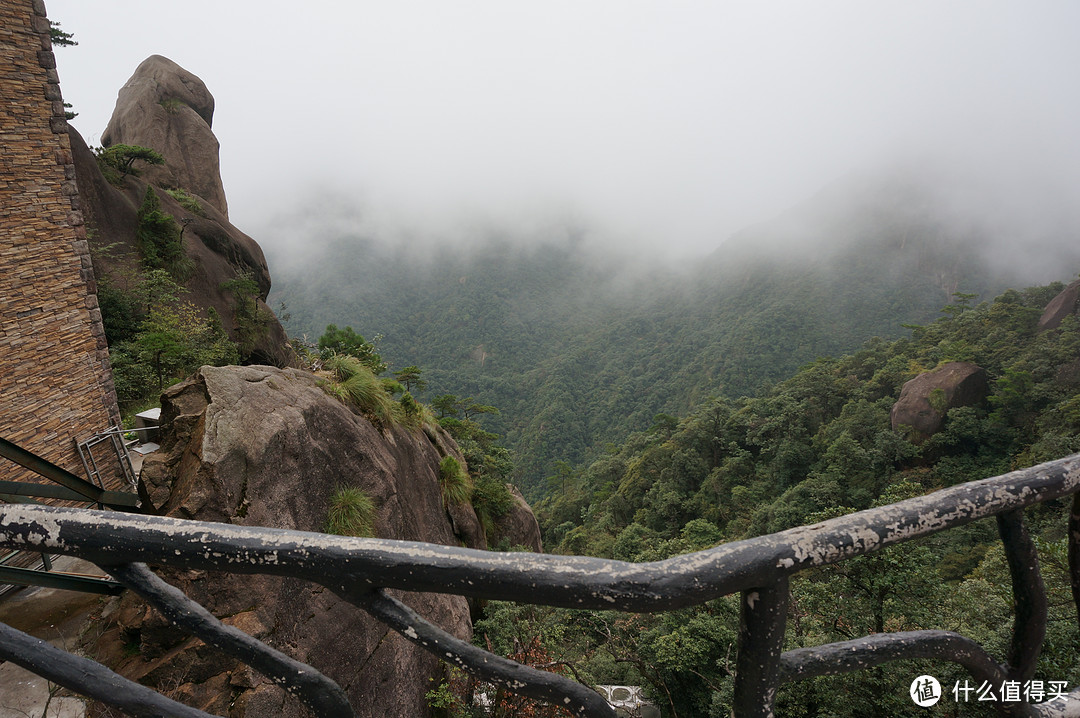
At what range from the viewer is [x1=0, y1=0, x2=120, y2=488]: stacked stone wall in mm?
5621

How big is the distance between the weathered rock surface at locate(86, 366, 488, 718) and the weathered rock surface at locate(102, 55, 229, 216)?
19324 mm

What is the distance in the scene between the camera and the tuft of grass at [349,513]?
530 cm

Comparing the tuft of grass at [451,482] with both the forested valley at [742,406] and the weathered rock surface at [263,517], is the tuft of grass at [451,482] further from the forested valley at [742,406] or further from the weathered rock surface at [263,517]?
the weathered rock surface at [263,517]

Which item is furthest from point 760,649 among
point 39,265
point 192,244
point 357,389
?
point 192,244

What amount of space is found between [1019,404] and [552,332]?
79.4 meters

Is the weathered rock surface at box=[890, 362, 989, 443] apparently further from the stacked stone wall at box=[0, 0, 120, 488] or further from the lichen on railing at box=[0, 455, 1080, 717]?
the stacked stone wall at box=[0, 0, 120, 488]

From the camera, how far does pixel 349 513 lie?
17.8ft

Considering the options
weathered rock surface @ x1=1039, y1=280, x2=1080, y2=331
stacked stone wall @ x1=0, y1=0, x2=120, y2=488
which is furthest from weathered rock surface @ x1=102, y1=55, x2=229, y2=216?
weathered rock surface @ x1=1039, y1=280, x2=1080, y2=331

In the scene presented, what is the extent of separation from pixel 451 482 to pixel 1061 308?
38936 mm

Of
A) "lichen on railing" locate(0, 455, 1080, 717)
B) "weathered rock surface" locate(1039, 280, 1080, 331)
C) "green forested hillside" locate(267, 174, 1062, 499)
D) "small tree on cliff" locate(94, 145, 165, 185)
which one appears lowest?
"green forested hillside" locate(267, 174, 1062, 499)

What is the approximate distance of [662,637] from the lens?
30.4 ft

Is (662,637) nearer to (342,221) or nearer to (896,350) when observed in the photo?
(896,350)

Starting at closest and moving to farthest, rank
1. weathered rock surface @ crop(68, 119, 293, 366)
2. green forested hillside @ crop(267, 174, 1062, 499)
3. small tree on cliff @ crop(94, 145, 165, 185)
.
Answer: weathered rock surface @ crop(68, 119, 293, 366) < small tree on cliff @ crop(94, 145, 165, 185) < green forested hillside @ crop(267, 174, 1062, 499)

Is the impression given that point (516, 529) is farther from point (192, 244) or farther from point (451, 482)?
point (192, 244)
